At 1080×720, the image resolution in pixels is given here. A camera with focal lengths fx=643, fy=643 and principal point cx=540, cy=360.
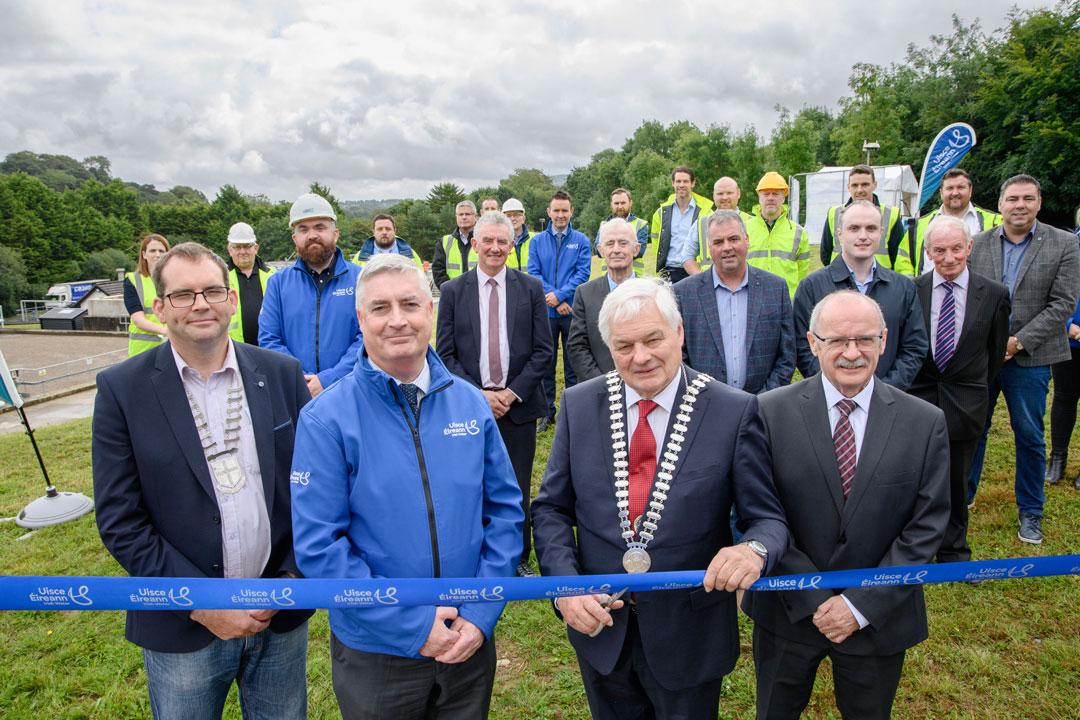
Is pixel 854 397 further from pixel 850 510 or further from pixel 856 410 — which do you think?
pixel 850 510

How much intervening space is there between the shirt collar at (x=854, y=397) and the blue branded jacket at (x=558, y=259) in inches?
205

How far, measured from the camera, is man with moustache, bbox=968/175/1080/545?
4.84 m

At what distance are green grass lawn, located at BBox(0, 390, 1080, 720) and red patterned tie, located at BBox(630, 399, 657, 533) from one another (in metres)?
1.70

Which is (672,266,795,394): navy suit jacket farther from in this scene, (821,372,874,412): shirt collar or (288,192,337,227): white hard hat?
(288,192,337,227): white hard hat

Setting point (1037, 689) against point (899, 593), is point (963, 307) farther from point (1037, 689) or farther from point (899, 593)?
point (899, 593)

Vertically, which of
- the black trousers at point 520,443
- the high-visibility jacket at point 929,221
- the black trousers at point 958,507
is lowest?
the black trousers at point 958,507

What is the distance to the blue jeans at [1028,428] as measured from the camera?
4.91m

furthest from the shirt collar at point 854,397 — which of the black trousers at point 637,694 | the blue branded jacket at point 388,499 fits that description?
the blue branded jacket at point 388,499

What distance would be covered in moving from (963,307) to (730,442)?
3005mm

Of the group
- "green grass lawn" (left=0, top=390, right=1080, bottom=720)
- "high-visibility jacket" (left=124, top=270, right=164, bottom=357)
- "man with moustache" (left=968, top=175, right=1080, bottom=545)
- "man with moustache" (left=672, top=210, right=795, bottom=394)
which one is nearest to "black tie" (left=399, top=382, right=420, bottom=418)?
"green grass lawn" (left=0, top=390, right=1080, bottom=720)

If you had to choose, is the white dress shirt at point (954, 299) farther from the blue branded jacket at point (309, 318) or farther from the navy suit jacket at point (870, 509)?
the blue branded jacket at point (309, 318)

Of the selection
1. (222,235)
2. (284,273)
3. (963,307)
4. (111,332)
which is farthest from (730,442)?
(222,235)

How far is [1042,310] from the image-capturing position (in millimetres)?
4918

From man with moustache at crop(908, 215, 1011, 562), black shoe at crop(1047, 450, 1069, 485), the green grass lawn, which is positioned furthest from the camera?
black shoe at crop(1047, 450, 1069, 485)
